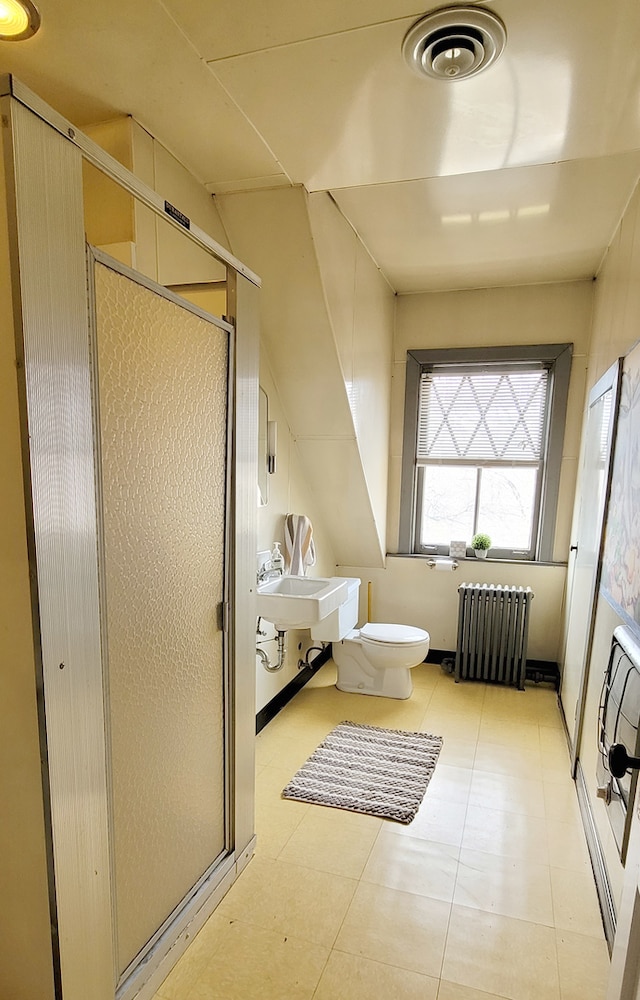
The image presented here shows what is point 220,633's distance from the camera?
1707 mm

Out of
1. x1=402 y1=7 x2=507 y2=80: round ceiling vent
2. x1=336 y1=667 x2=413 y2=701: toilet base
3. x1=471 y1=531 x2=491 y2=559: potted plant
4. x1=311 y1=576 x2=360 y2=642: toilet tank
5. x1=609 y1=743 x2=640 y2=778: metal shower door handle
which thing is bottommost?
x1=336 y1=667 x2=413 y2=701: toilet base

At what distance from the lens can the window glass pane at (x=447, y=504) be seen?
3.84m

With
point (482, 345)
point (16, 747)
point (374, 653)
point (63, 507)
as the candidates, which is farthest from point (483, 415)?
point (16, 747)

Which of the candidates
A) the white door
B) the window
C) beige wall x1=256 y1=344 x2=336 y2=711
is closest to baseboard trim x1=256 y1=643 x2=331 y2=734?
beige wall x1=256 y1=344 x2=336 y2=711

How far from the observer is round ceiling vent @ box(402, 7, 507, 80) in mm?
1252

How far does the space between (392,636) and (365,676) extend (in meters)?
0.37

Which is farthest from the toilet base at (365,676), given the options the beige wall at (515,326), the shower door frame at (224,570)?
Answer: the shower door frame at (224,570)

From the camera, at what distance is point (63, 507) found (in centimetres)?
105

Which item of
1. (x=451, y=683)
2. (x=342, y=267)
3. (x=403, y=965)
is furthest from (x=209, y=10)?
(x=451, y=683)

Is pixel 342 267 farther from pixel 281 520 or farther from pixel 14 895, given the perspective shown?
pixel 14 895

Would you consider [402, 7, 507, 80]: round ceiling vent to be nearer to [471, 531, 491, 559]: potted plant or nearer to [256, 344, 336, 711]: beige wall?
[256, 344, 336, 711]: beige wall

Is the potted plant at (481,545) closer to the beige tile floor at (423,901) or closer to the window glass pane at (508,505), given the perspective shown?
the window glass pane at (508,505)

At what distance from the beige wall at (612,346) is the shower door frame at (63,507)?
5.08ft

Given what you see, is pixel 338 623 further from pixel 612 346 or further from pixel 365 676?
pixel 612 346
